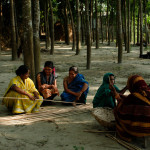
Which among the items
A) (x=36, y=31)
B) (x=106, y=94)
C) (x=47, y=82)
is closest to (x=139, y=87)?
(x=106, y=94)

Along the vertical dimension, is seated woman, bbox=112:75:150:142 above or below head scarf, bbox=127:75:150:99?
below

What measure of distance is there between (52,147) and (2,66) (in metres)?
9.00

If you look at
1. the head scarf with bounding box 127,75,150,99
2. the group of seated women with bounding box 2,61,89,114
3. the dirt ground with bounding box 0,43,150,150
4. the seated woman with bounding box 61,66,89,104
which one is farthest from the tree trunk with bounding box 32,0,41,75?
the head scarf with bounding box 127,75,150,99

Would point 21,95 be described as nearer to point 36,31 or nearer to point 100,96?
point 100,96

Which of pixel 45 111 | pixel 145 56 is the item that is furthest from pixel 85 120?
pixel 145 56

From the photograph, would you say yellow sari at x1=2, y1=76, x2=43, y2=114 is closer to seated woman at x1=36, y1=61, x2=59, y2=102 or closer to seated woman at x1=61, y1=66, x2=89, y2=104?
seated woman at x1=36, y1=61, x2=59, y2=102

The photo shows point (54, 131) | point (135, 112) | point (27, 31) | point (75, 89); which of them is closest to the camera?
point (135, 112)

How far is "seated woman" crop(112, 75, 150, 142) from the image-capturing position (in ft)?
10.7

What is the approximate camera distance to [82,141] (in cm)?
348

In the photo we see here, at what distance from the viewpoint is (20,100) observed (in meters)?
4.70

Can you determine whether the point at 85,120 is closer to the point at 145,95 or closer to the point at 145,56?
the point at 145,95

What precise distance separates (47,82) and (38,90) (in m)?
0.28

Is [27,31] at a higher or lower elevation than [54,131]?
higher

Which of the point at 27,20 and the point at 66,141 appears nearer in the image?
the point at 66,141
